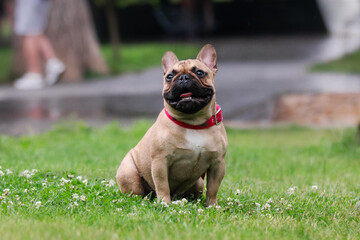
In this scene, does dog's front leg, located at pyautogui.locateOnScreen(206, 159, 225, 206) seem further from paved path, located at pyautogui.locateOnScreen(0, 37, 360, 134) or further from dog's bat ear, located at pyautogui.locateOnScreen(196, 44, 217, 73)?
paved path, located at pyautogui.locateOnScreen(0, 37, 360, 134)

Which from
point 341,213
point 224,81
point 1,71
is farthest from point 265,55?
point 341,213

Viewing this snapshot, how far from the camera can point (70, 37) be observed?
705 inches

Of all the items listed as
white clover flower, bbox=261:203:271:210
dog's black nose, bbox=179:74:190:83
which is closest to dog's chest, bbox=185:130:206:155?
dog's black nose, bbox=179:74:190:83

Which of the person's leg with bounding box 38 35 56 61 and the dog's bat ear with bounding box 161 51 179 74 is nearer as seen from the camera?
the dog's bat ear with bounding box 161 51 179 74

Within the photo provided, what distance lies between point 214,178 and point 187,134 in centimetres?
45

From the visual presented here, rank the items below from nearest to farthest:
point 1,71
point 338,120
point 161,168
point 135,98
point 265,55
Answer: point 161,168
point 338,120
point 135,98
point 1,71
point 265,55

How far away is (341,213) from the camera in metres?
4.96

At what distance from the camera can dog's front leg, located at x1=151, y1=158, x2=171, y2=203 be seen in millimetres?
4680

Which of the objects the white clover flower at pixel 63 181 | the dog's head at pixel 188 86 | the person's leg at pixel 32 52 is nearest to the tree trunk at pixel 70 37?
the person's leg at pixel 32 52

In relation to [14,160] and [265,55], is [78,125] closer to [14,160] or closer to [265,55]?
[14,160]

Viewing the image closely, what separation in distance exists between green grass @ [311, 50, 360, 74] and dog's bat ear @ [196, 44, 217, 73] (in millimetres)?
16288

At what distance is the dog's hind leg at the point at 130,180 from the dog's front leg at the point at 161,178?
34cm

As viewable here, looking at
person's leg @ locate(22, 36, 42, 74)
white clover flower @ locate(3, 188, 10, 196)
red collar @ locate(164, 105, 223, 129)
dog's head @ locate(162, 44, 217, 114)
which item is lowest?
person's leg @ locate(22, 36, 42, 74)

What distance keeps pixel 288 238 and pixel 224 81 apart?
14.8 m
